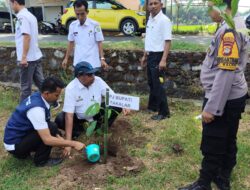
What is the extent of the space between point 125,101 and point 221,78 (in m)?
0.94

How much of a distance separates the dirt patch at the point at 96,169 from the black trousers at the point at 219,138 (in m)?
0.76

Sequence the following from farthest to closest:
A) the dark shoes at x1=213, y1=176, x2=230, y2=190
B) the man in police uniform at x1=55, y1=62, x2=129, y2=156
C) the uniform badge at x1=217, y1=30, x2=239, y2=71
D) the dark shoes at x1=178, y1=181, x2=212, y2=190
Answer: the man in police uniform at x1=55, y1=62, x2=129, y2=156, the dark shoes at x1=213, y1=176, x2=230, y2=190, the dark shoes at x1=178, y1=181, x2=212, y2=190, the uniform badge at x1=217, y1=30, x2=239, y2=71

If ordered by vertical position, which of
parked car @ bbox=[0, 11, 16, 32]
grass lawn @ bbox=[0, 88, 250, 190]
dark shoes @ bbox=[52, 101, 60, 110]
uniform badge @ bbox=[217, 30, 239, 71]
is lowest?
grass lawn @ bbox=[0, 88, 250, 190]

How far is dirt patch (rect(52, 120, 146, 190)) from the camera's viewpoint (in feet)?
10.2

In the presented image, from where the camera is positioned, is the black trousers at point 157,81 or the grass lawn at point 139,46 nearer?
the black trousers at point 157,81

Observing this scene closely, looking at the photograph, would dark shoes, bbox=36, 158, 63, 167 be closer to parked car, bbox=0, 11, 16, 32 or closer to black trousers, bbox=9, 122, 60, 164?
black trousers, bbox=9, 122, 60, 164

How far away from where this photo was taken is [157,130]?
4.23 m

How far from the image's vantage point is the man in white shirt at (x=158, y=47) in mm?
4258

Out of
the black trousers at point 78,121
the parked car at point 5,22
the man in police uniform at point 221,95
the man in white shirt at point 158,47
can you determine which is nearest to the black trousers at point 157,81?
the man in white shirt at point 158,47

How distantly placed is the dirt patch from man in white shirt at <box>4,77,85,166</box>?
0.20m

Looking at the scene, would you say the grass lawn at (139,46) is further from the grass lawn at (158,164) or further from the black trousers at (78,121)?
the black trousers at (78,121)

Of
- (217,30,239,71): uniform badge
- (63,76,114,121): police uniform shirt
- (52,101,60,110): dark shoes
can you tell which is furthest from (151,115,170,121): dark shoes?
(217,30,239,71): uniform badge

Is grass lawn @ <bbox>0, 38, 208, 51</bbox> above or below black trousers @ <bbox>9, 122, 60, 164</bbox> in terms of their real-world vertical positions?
above

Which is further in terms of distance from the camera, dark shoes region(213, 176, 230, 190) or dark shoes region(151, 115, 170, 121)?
dark shoes region(151, 115, 170, 121)
